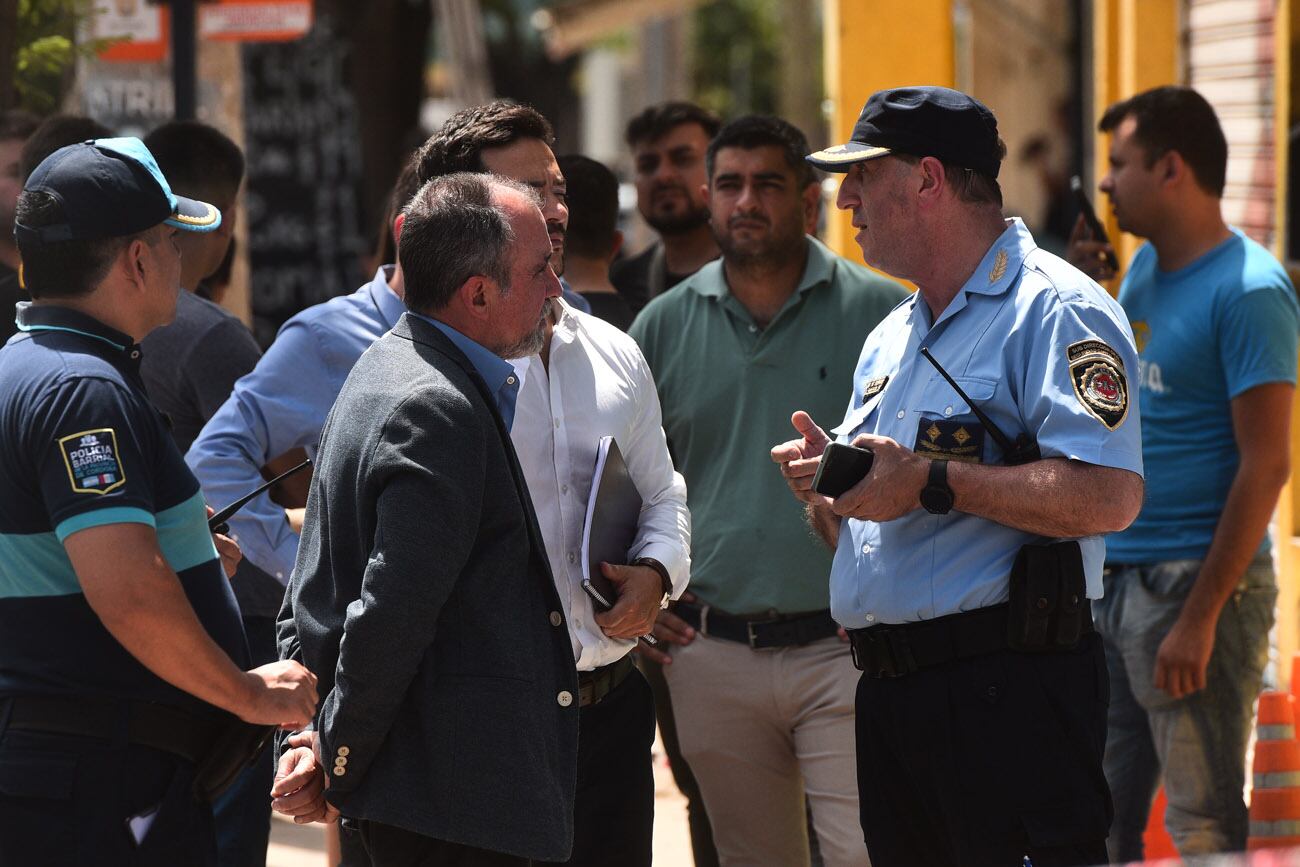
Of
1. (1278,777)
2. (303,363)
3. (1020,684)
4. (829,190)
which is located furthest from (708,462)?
(829,190)

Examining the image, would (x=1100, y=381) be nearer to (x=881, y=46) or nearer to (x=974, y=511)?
(x=974, y=511)

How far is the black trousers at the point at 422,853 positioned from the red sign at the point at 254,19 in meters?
5.20

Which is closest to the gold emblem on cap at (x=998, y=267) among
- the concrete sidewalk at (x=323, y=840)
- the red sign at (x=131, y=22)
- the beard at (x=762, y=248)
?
the beard at (x=762, y=248)

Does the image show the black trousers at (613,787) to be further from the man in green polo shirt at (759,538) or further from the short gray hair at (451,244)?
the short gray hair at (451,244)

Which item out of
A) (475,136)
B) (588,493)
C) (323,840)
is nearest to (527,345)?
(588,493)

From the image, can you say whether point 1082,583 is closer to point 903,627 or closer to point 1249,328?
point 903,627

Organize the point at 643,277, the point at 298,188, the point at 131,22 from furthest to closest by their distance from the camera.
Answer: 1. the point at 298,188
2. the point at 131,22
3. the point at 643,277

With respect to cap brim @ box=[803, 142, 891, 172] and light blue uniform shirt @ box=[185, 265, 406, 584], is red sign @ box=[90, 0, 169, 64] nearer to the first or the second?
light blue uniform shirt @ box=[185, 265, 406, 584]

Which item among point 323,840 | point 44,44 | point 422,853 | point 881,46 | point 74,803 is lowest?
point 323,840

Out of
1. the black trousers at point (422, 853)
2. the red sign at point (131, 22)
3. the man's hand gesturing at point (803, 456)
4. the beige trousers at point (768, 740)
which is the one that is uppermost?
the red sign at point (131, 22)

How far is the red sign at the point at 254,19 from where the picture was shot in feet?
24.5

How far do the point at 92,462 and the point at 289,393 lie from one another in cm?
117

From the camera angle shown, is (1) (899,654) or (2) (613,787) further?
(2) (613,787)

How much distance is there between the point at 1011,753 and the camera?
3.30m
